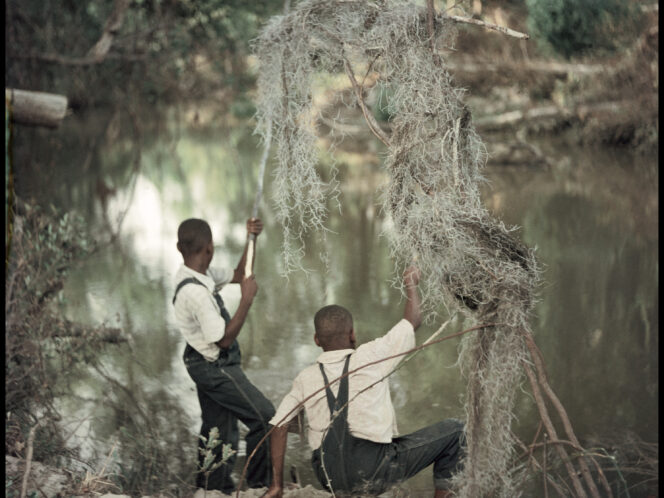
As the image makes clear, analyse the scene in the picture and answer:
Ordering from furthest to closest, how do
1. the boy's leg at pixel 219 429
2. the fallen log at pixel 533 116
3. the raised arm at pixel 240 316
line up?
the fallen log at pixel 533 116
the boy's leg at pixel 219 429
the raised arm at pixel 240 316

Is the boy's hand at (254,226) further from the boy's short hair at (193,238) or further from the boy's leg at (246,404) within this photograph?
the boy's leg at (246,404)

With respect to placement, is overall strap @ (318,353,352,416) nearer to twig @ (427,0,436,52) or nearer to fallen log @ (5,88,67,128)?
twig @ (427,0,436,52)

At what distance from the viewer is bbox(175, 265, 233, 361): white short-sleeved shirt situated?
13.1 feet

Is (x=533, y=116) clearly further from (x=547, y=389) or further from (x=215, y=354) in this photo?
(x=547, y=389)

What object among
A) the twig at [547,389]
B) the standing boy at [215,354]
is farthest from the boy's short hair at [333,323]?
the twig at [547,389]

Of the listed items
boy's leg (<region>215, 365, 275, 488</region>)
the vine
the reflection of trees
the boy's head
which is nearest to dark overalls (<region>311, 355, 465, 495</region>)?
the boy's head

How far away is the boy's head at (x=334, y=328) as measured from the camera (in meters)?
3.64

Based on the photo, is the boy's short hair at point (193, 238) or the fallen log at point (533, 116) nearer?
the boy's short hair at point (193, 238)

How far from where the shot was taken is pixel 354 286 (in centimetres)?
846

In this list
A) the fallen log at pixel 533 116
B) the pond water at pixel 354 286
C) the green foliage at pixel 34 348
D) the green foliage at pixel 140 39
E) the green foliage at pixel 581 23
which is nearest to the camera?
the green foliage at pixel 34 348

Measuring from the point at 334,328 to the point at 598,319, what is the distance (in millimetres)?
4507

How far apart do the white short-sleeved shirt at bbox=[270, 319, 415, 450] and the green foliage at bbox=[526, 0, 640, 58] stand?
6.46m

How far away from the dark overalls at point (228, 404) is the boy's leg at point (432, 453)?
2.68 ft

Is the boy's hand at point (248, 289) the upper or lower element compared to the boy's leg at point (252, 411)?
upper
